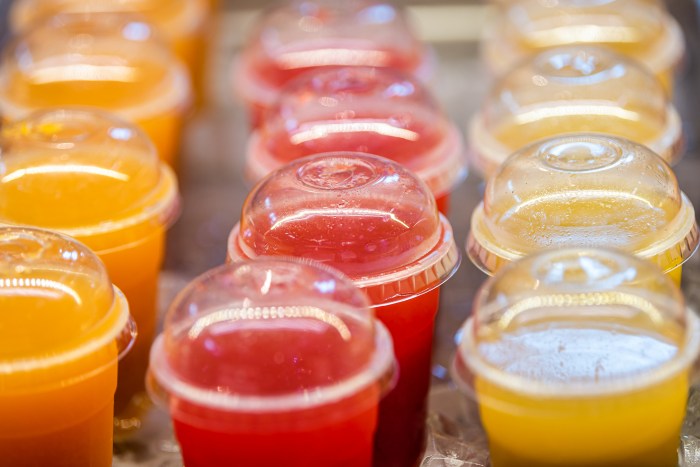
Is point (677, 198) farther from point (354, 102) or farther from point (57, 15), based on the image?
point (57, 15)

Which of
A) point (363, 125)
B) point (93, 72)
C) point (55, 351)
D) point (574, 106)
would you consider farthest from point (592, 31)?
point (55, 351)

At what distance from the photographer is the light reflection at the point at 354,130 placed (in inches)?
86.3

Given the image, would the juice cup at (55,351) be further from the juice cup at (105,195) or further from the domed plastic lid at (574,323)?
the domed plastic lid at (574,323)

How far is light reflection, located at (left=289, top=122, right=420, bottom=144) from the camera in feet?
7.19

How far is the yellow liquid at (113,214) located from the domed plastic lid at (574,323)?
29.2 inches

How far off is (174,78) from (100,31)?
231 mm

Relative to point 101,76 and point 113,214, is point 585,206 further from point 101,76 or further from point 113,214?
point 101,76

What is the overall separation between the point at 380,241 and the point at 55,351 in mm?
516

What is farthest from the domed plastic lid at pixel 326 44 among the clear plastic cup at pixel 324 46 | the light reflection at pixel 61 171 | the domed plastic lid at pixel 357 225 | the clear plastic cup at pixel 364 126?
the domed plastic lid at pixel 357 225

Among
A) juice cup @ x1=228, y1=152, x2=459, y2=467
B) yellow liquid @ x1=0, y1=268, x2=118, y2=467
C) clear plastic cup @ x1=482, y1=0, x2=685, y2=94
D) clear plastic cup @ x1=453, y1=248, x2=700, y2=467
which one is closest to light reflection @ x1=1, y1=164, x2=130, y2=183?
juice cup @ x1=228, y1=152, x2=459, y2=467

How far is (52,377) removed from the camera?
61.2 inches

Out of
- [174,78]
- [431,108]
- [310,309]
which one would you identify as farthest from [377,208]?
[174,78]

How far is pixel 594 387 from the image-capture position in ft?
4.55

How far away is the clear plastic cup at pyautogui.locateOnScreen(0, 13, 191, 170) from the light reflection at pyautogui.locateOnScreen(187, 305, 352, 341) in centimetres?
113
